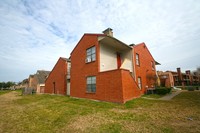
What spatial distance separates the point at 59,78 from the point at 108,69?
42.8ft

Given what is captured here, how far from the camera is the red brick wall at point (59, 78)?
21.4 metres

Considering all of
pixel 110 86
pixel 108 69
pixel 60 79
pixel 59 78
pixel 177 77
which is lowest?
pixel 110 86

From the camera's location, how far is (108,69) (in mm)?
13945

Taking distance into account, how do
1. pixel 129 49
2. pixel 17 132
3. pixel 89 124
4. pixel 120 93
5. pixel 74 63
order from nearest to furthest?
pixel 17 132, pixel 89 124, pixel 120 93, pixel 129 49, pixel 74 63

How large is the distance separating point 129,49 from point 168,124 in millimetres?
12046

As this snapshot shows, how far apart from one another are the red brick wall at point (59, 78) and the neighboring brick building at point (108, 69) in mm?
4871

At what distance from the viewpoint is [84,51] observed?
1531cm

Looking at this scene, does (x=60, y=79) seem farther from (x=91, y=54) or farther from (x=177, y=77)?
(x=177, y=77)

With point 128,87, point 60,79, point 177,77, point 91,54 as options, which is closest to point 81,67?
point 91,54

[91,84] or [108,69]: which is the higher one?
[108,69]

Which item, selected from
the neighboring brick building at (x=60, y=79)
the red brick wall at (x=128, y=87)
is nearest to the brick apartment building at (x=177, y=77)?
the red brick wall at (x=128, y=87)

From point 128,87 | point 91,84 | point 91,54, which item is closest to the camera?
point 128,87

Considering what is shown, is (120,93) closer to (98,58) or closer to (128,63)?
(98,58)

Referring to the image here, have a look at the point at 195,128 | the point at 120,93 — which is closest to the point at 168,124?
the point at 195,128
